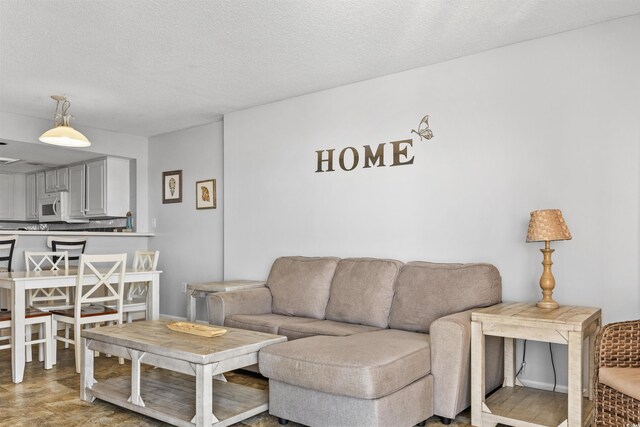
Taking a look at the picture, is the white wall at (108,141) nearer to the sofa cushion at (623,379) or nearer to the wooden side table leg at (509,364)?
the wooden side table leg at (509,364)

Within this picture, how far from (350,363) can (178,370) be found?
933 mm

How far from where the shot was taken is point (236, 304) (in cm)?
398

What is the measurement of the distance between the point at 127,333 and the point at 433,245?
2.25m

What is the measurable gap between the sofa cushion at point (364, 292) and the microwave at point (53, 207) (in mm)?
5540

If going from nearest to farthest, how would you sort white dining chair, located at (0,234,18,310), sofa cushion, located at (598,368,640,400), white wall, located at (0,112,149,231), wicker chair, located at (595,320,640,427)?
sofa cushion, located at (598,368,640,400) < wicker chair, located at (595,320,640,427) < white dining chair, located at (0,234,18,310) < white wall, located at (0,112,149,231)

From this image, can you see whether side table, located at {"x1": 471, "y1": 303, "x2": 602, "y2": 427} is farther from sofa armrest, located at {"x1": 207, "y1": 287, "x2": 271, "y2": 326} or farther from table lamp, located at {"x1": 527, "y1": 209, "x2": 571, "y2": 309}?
sofa armrest, located at {"x1": 207, "y1": 287, "x2": 271, "y2": 326}

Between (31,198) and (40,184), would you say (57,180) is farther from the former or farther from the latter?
(31,198)

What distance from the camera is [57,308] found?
4312 millimetres

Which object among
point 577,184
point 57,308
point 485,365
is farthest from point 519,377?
point 57,308

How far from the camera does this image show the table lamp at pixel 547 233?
2.93 metres

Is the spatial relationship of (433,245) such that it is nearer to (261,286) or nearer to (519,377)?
(519,377)

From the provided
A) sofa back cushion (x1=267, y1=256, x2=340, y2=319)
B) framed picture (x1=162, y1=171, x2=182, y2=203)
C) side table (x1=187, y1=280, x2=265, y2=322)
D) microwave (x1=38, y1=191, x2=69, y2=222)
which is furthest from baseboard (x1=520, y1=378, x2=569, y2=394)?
microwave (x1=38, y1=191, x2=69, y2=222)

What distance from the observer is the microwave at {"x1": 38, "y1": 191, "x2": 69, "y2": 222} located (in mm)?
7719

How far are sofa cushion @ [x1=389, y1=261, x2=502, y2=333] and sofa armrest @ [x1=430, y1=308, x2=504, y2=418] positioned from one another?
342 millimetres
